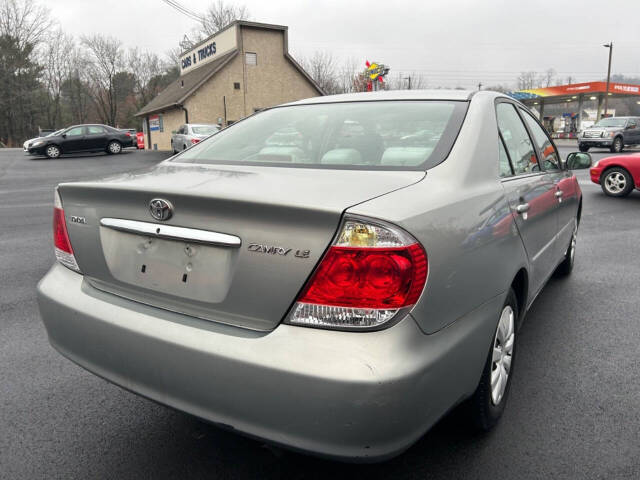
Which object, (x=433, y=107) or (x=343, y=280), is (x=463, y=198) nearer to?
(x=343, y=280)

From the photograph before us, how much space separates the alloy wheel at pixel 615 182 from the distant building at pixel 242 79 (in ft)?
77.2

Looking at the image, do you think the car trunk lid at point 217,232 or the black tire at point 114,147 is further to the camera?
the black tire at point 114,147

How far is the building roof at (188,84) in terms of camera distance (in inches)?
1206

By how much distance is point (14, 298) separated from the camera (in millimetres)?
4305

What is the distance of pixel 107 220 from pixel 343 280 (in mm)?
1018

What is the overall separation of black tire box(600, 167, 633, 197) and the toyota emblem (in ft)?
35.3

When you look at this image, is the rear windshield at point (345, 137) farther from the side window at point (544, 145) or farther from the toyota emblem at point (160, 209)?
the side window at point (544, 145)

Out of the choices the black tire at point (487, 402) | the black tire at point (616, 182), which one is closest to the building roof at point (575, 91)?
the black tire at point (616, 182)

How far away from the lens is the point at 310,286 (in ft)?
5.20

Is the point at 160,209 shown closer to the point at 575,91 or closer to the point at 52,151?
the point at 52,151

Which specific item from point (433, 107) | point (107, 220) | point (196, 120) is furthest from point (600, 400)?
point (196, 120)

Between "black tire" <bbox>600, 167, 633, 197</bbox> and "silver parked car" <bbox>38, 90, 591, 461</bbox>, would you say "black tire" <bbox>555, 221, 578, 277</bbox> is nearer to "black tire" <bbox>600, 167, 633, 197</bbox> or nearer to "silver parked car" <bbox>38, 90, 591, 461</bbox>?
"silver parked car" <bbox>38, 90, 591, 461</bbox>

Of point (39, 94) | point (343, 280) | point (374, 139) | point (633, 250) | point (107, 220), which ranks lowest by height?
point (633, 250)

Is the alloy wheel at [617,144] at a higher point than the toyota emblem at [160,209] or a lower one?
lower
